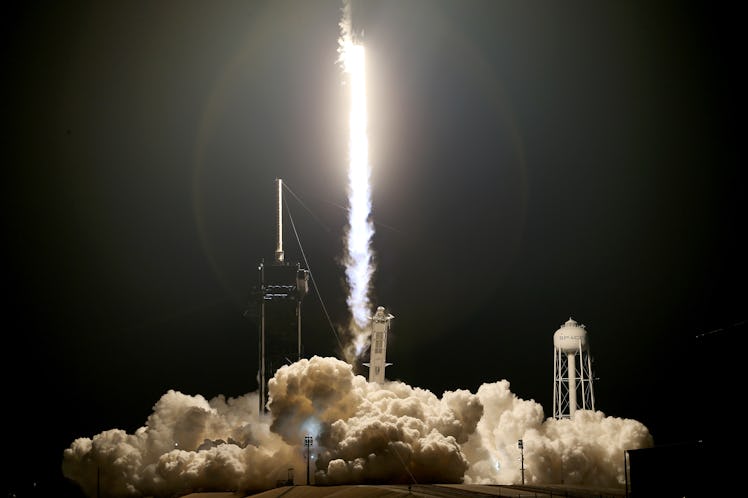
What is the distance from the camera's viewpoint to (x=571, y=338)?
90250mm

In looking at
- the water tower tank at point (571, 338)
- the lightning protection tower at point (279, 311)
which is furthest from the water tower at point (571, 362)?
the lightning protection tower at point (279, 311)

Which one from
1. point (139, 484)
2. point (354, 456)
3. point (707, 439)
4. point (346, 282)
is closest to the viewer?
point (707, 439)

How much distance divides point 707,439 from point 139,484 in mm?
32464

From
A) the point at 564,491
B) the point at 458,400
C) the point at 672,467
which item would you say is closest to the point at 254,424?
the point at 458,400

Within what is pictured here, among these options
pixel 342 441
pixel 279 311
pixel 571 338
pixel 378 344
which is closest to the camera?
pixel 342 441

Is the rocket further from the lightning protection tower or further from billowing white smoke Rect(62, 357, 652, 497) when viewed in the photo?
the lightning protection tower

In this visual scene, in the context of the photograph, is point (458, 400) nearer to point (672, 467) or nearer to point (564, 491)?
point (564, 491)

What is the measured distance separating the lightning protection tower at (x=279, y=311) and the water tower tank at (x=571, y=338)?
17287 millimetres

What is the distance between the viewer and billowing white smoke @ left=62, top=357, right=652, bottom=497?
75.9m

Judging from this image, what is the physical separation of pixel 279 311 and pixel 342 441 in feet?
37.8

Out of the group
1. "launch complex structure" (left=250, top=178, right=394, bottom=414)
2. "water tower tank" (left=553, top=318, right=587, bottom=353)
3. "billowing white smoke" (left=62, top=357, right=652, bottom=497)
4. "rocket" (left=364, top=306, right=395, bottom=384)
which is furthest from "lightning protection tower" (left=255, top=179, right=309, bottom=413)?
"water tower tank" (left=553, top=318, right=587, bottom=353)

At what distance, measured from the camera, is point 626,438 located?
277 feet

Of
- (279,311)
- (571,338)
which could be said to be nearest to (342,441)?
(279,311)

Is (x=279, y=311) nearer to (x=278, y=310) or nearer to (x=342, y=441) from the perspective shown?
(x=278, y=310)
